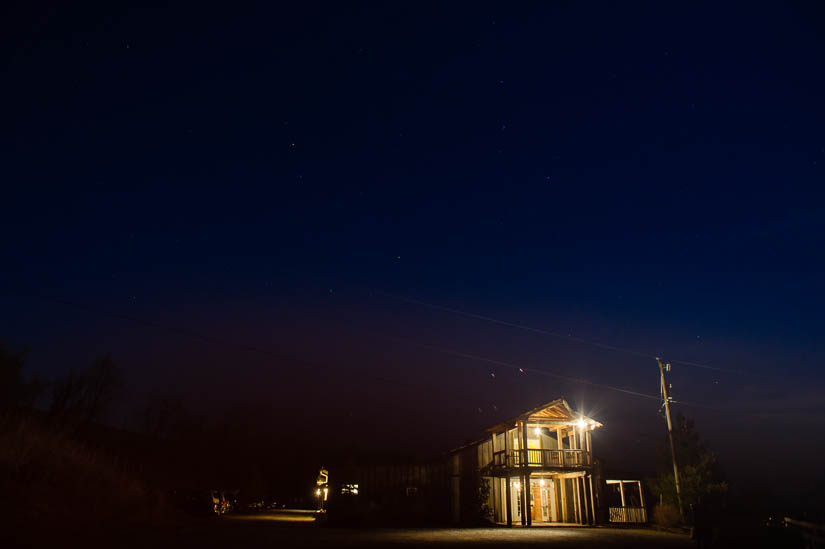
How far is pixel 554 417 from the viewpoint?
34656 millimetres

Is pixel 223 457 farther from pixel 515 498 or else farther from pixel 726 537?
pixel 726 537

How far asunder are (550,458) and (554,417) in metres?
2.38

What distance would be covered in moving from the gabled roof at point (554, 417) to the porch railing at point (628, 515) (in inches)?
231

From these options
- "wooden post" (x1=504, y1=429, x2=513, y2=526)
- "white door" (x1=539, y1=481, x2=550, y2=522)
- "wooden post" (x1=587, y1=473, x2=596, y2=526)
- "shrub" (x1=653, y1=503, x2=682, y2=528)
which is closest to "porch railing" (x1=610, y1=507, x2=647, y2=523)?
"wooden post" (x1=587, y1=473, x2=596, y2=526)

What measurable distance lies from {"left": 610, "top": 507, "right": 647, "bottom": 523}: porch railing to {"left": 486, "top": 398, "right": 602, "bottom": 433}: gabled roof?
5.86 m

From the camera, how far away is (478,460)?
36.8 meters

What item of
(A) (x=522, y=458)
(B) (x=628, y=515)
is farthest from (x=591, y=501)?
(A) (x=522, y=458)

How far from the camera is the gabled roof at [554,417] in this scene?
109 ft

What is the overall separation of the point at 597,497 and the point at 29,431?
29.2 meters

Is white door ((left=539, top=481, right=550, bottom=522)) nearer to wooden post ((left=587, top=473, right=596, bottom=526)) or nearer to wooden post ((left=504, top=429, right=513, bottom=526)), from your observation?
wooden post ((left=504, top=429, right=513, bottom=526))

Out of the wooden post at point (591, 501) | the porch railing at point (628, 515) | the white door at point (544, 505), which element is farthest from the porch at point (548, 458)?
the porch railing at point (628, 515)

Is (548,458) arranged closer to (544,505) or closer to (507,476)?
(507,476)

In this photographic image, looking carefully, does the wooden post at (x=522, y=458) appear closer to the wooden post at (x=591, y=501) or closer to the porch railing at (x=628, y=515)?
the wooden post at (x=591, y=501)

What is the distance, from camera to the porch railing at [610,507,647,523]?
35469 millimetres
